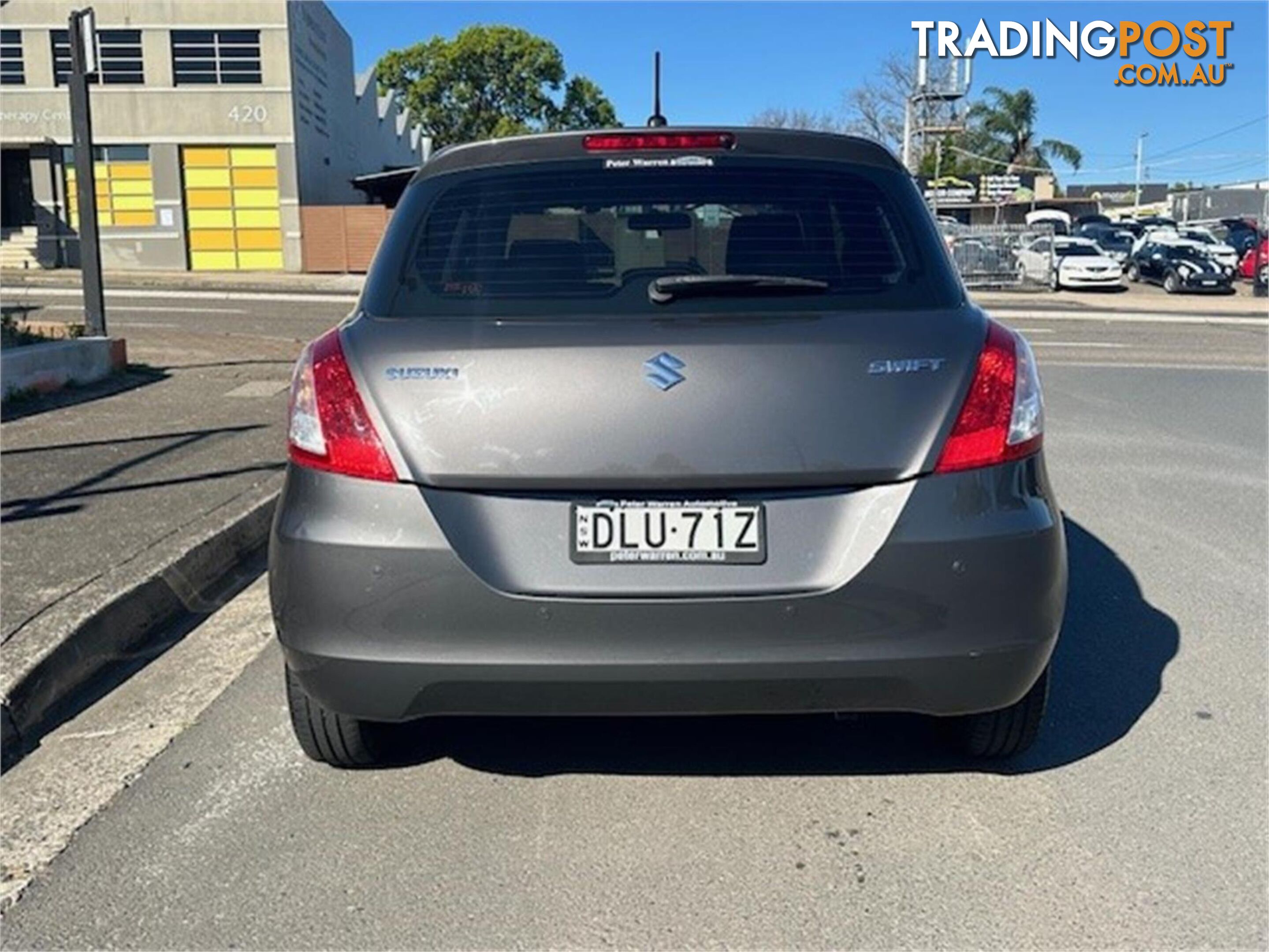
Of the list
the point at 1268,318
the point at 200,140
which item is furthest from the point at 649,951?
the point at 200,140

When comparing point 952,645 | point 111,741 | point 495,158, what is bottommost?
point 111,741

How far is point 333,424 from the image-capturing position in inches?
111

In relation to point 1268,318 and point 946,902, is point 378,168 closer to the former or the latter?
point 1268,318

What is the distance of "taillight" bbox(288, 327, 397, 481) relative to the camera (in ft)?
9.12

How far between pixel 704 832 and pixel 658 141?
186 centimetres

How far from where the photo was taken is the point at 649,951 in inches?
99.9

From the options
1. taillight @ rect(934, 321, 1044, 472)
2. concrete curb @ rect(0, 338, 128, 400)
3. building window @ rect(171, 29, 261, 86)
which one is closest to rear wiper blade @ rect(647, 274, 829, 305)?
taillight @ rect(934, 321, 1044, 472)

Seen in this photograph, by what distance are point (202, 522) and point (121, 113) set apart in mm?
30529

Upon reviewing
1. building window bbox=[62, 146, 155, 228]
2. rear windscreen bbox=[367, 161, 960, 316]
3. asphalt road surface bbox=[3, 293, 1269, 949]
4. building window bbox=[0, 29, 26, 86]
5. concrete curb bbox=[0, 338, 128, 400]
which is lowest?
asphalt road surface bbox=[3, 293, 1269, 949]

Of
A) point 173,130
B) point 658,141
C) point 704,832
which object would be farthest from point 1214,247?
point 704,832

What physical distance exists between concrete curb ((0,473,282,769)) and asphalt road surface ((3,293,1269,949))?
0.21 m

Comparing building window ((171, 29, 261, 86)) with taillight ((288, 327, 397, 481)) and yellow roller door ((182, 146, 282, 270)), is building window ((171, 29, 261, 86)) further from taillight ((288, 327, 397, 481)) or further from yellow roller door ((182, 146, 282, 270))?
taillight ((288, 327, 397, 481))

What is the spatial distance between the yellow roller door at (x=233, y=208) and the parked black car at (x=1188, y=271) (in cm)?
2402

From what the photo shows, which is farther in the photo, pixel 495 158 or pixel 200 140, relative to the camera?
pixel 200 140
